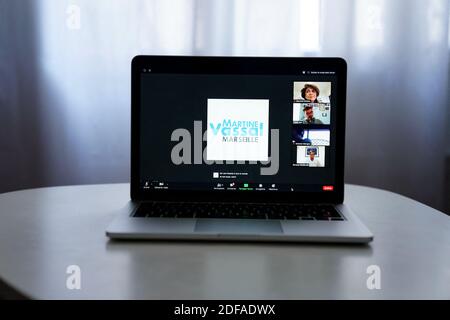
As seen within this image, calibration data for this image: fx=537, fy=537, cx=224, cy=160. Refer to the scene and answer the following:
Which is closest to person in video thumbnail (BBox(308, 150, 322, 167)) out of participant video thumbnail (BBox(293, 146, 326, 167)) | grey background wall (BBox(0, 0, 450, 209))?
participant video thumbnail (BBox(293, 146, 326, 167))

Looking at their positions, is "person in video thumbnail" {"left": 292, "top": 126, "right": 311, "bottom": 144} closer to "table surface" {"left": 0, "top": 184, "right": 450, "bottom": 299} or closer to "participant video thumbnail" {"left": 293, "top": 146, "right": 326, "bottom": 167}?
"participant video thumbnail" {"left": 293, "top": 146, "right": 326, "bottom": 167}

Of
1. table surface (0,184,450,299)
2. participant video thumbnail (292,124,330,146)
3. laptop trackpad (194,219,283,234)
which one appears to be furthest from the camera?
participant video thumbnail (292,124,330,146)

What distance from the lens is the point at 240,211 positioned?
0.89 meters

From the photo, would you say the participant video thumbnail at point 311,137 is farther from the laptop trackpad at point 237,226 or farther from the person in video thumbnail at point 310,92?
the laptop trackpad at point 237,226

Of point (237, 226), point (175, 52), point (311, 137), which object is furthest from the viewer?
point (175, 52)

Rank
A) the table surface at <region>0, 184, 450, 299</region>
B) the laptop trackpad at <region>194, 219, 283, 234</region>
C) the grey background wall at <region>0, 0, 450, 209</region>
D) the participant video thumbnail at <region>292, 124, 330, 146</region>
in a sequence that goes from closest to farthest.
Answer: the table surface at <region>0, 184, 450, 299</region>, the laptop trackpad at <region>194, 219, 283, 234</region>, the participant video thumbnail at <region>292, 124, 330, 146</region>, the grey background wall at <region>0, 0, 450, 209</region>

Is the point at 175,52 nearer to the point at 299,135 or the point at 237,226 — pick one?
the point at 299,135

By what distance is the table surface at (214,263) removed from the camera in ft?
1.91

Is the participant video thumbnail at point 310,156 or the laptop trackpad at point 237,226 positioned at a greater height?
the participant video thumbnail at point 310,156

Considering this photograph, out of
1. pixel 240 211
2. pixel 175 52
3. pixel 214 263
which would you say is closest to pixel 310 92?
pixel 240 211

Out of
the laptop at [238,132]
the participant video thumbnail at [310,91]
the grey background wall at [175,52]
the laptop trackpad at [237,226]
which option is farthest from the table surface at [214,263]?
the grey background wall at [175,52]

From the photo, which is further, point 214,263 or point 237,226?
point 237,226

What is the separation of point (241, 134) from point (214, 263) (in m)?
0.38

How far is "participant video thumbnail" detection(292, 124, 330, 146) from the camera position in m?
1.00
